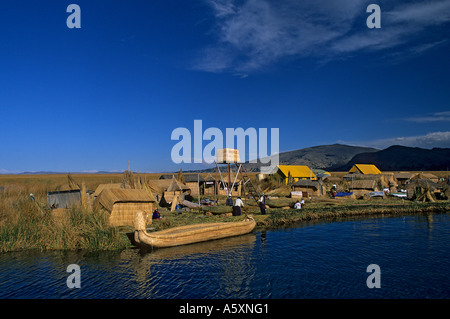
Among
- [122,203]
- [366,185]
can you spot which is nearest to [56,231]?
[122,203]

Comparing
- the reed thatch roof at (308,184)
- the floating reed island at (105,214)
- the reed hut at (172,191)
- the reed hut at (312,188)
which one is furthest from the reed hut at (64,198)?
the reed thatch roof at (308,184)

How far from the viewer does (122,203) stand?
20.1m

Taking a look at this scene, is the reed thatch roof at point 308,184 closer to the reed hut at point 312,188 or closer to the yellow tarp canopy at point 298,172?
the reed hut at point 312,188

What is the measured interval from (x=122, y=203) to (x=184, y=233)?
18.3 ft

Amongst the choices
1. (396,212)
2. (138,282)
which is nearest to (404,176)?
(396,212)

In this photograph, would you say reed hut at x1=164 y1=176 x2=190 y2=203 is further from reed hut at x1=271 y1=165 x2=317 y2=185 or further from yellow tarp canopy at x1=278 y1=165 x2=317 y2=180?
yellow tarp canopy at x1=278 y1=165 x2=317 y2=180

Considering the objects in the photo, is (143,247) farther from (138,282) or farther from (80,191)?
(80,191)

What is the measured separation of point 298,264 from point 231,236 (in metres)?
6.25

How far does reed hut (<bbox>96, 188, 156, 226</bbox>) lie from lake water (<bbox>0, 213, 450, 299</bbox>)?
4653 mm

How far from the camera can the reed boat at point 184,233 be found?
51.9 ft

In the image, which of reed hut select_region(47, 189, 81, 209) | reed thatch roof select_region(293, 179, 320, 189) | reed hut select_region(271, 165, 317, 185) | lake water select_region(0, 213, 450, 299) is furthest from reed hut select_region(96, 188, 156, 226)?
reed hut select_region(271, 165, 317, 185)

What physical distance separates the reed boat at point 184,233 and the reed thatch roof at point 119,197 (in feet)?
9.44

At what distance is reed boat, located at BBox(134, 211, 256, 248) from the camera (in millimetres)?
15828

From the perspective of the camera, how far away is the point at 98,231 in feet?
51.5
